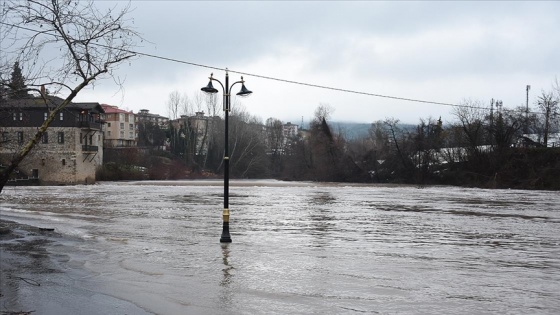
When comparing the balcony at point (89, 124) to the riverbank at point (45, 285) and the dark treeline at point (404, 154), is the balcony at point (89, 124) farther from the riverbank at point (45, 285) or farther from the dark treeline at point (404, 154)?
the riverbank at point (45, 285)

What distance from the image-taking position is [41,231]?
20531mm

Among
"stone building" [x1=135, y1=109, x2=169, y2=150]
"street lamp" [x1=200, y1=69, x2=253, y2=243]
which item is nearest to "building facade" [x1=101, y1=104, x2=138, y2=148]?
"stone building" [x1=135, y1=109, x2=169, y2=150]

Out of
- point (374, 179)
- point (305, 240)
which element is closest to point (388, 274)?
point (305, 240)

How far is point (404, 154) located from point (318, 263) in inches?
2848

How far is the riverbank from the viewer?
30.5 feet

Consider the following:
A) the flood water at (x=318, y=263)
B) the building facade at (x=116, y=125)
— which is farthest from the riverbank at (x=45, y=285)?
the building facade at (x=116, y=125)

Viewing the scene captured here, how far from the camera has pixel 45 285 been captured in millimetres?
11227

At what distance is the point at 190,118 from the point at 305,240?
101430mm

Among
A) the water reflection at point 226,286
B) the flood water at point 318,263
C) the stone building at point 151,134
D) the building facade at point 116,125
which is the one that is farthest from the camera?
the building facade at point 116,125

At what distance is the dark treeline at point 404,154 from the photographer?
69.6 meters

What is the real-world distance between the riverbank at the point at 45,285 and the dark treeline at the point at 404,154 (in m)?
45.3

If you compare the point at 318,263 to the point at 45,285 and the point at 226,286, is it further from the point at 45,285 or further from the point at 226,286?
the point at 45,285

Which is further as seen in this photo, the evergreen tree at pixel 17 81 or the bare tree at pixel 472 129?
the bare tree at pixel 472 129

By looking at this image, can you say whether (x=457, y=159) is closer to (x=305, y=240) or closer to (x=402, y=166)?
(x=402, y=166)
